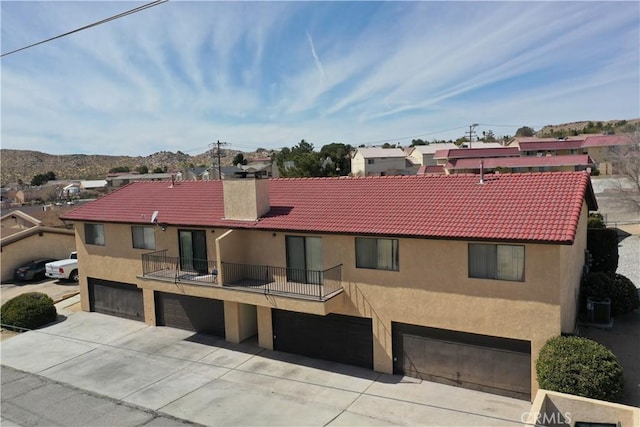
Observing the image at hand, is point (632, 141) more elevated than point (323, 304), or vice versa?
point (632, 141)

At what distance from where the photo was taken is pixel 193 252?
20.5 m

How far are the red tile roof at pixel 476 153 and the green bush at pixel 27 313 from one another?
7353 centimetres

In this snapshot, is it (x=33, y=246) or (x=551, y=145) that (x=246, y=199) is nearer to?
(x=33, y=246)

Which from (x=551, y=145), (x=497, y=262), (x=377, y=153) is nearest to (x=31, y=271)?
(x=497, y=262)

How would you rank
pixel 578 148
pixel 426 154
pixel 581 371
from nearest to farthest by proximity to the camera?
pixel 581 371 → pixel 578 148 → pixel 426 154

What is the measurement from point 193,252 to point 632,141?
5074 centimetres

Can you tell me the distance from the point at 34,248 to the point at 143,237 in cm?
1767

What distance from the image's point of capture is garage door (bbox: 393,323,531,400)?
13.5m

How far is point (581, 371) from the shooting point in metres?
11.4

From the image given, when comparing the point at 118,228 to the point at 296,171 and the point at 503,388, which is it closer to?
the point at 503,388

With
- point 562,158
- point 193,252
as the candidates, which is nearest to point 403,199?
point 193,252

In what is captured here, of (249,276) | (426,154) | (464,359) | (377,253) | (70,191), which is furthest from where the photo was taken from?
(426,154)

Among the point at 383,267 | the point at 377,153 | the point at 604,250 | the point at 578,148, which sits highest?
the point at 377,153

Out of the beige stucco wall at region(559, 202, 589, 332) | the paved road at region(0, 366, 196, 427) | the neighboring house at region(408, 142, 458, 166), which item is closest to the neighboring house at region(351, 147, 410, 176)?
the neighboring house at region(408, 142, 458, 166)
